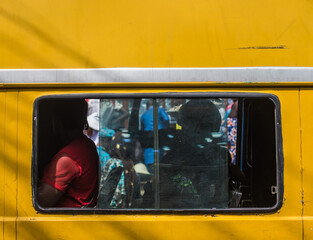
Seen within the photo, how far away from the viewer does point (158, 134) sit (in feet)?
8.34

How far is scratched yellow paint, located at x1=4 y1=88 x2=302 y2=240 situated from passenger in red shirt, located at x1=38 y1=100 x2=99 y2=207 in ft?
0.48

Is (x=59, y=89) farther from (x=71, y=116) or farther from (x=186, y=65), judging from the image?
(x=186, y=65)

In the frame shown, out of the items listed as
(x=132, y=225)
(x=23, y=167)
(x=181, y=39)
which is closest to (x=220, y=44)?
(x=181, y=39)

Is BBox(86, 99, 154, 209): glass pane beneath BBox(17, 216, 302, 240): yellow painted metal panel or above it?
above

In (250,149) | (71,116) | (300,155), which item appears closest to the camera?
(300,155)

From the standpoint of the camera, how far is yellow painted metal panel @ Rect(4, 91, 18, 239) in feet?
8.14

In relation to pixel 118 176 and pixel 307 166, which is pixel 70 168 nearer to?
pixel 118 176

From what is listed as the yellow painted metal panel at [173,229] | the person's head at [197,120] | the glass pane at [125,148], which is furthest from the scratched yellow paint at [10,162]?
the person's head at [197,120]

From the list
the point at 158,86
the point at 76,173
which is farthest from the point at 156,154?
the point at 76,173

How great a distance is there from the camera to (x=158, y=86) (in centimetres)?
248

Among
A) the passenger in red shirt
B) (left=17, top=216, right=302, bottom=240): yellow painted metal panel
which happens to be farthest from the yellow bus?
the passenger in red shirt

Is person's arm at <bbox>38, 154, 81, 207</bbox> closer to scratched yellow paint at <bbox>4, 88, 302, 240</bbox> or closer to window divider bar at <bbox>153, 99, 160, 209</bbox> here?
scratched yellow paint at <bbox>4, 88, 302, 240</bbox>

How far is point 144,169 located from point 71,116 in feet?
2.22

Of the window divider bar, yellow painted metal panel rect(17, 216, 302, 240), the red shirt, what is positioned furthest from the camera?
the red shirt
